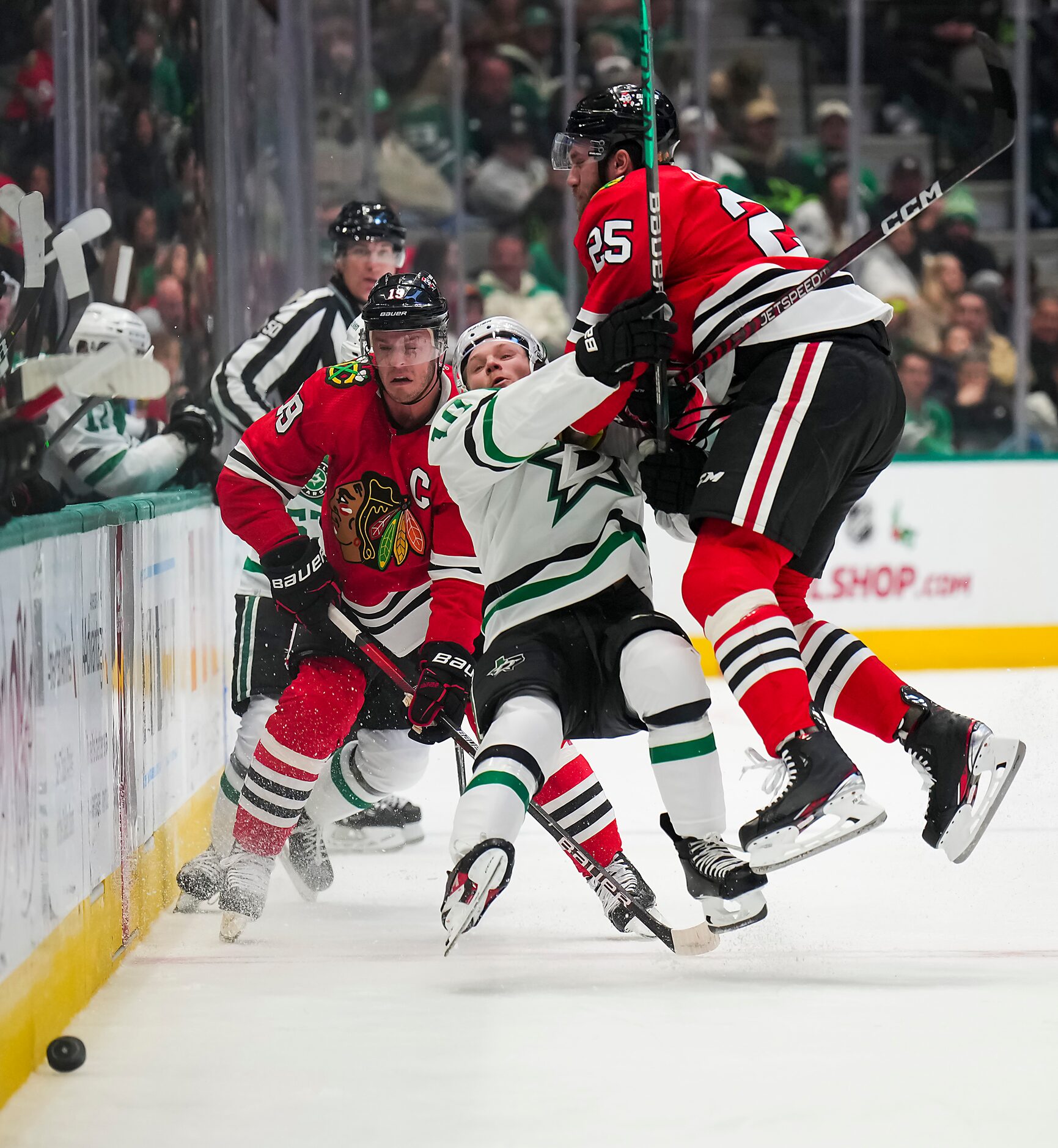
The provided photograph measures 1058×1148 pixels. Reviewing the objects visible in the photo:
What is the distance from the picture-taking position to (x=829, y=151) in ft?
24.3

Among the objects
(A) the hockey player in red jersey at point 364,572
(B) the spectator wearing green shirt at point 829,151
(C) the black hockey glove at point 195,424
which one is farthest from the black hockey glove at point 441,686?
(B) the spectator wearing green shirt at point 829,151

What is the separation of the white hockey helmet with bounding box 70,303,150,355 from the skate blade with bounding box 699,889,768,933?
3.95 ft

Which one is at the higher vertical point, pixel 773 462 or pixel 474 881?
pixel 773 462

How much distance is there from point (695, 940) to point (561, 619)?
1.73 feet

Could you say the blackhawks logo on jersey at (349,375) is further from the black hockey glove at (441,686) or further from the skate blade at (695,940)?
the skate blade at (695,940)

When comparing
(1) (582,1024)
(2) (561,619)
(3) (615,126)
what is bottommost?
(1) (582,1024)

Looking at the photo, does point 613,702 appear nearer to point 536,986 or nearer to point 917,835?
point 536,986

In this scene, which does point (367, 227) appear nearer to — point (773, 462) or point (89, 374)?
point (89, 374)

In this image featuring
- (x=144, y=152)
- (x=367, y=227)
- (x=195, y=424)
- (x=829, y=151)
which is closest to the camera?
(x=144, y=152)

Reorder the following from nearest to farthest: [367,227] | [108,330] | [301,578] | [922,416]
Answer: [108,330], [301,578], [367,227], [922,416]

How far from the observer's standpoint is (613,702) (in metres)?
2.34

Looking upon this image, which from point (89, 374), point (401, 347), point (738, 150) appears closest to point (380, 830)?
point (401, 347)

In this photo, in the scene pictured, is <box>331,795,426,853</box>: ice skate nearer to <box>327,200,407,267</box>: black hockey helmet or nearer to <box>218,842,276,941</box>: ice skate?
<box>218,842,276,941</box>: ice skate

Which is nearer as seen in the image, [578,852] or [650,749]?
[650,749]
